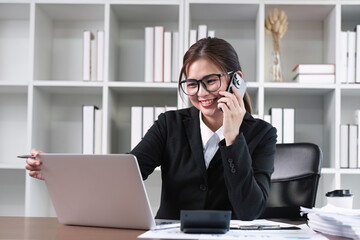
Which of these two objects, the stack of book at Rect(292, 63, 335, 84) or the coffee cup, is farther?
the stack of book at Rect(292, 63, 335, 84)

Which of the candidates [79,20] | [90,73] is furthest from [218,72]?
[79,20]

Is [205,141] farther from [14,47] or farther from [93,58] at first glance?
[14,47]

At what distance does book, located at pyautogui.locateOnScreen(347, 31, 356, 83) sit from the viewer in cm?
266

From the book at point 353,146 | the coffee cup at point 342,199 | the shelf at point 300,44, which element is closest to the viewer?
the coffee cup at point 342,199

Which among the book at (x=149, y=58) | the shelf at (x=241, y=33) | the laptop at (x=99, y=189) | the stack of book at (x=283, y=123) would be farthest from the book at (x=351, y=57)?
the laptop at (x=99, y=189)

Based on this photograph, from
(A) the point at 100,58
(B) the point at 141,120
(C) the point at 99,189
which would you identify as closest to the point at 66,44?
(A) the point at 100,58

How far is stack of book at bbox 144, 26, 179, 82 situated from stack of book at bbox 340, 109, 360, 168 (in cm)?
95

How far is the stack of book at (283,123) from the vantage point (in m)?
2.70

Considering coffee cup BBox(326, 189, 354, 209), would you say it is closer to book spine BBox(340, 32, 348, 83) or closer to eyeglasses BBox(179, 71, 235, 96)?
eyeglasses BBox(179, 71, 235, 96)

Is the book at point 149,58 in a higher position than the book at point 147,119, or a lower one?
higher

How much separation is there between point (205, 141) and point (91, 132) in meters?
1.09

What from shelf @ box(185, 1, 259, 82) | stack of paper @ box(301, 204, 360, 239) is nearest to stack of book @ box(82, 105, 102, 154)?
shelf @ box(185, 1, 259, 82)

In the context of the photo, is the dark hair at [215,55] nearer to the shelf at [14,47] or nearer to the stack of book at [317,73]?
the stack of book at [317,73]

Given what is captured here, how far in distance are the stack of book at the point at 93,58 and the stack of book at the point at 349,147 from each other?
4.38ft
